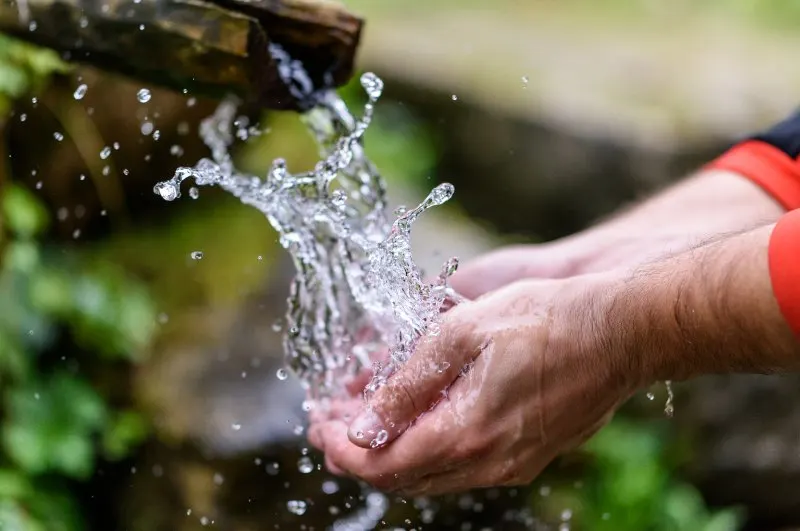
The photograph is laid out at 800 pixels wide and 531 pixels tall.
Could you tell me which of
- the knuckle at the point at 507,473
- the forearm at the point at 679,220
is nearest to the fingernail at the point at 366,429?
the knuckle at the point at 507,473

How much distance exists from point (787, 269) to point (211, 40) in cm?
97

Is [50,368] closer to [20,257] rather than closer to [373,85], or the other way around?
[20,257]

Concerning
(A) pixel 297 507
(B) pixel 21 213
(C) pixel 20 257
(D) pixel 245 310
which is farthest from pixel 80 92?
(A) pixel 297 507

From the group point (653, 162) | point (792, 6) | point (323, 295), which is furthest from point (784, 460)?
point (792, 6)

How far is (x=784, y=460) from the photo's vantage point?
2521 mm

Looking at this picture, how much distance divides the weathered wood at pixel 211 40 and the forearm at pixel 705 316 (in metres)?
0.73

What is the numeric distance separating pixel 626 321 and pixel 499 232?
7.20 feet

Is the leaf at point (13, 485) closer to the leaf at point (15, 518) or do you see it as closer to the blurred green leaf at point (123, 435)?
the leaf at point (15, 518)

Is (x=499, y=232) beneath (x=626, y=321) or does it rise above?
beneath

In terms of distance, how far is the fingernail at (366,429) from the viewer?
50.6 inches

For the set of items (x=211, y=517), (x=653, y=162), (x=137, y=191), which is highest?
(x=653, y=162)

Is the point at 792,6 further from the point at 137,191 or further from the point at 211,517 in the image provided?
the point at 211,517

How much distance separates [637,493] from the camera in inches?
95.9

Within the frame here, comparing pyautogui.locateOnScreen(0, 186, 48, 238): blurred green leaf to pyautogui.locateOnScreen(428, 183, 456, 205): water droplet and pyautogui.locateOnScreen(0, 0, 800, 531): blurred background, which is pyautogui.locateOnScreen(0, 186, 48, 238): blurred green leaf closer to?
pyautogui.locateOnScreen(0, 0, 800, 531): blurred background
